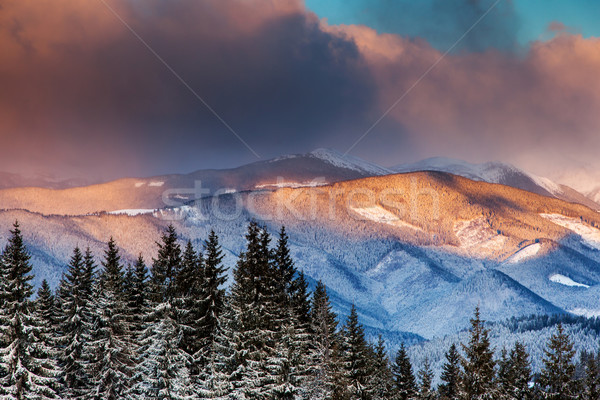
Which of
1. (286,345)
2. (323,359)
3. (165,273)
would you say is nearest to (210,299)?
(165,273)

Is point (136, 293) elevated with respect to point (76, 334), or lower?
elevated

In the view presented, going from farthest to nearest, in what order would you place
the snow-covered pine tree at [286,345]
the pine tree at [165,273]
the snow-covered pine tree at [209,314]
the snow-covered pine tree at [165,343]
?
the pine tree at [165,273], the snow-covered pine tree at [209,314], the snow-covered pine tree at [165,343], the snow-covered pine tree at [286,345]

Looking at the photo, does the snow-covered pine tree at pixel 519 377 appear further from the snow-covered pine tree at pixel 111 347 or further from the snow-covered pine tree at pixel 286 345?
the snow-covered pine tree at pixel 111 347

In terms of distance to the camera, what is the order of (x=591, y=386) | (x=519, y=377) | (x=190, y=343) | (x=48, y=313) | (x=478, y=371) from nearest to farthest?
(x=478, y=371), (x=190, y=343), (x=591, y=386), (x=48, y=313), (x=519, y=377)

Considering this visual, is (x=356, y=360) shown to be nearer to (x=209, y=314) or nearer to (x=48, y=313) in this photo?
(x=209, y=314)

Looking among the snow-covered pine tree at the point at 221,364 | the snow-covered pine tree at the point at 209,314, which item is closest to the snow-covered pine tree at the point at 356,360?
the snow-covered pine tree at the point at 221,364

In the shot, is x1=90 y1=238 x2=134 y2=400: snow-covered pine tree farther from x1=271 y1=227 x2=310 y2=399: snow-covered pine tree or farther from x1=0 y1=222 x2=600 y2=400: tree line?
x1=271 y1=227 x2=310 y2=399: snow-covered pine tree

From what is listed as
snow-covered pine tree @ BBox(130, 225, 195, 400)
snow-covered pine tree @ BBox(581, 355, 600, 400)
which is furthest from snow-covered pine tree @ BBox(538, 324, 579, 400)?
snow-covered pine tree @ BBox(130, 225, 195, 400)
